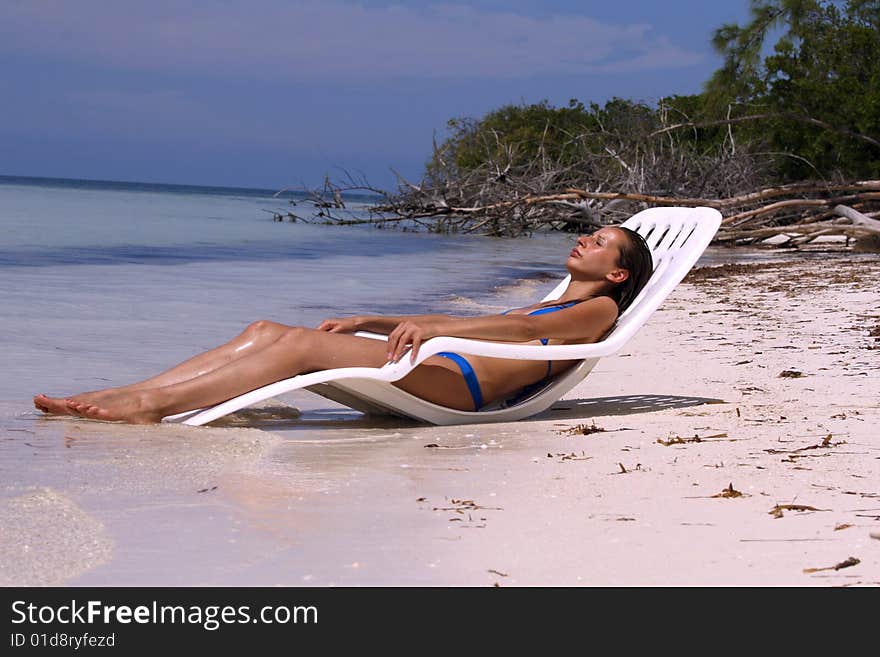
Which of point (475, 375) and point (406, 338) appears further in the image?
point (475, 375)

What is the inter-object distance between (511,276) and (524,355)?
1004 centimetres

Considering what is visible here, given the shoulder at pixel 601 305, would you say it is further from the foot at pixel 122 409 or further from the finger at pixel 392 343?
the foot at pixel 122 409

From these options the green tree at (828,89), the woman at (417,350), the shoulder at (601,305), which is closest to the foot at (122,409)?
the woman at (417,350)

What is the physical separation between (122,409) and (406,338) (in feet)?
3.57

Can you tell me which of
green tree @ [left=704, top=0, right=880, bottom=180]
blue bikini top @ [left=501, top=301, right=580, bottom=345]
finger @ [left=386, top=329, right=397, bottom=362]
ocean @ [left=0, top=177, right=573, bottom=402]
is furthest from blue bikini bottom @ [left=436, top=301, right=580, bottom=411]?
green tree @ [left=704, top=0, right=880, bottom=180]

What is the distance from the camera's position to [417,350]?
392cm

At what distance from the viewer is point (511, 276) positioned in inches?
555

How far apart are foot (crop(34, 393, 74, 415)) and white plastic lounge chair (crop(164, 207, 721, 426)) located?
0.40 metres

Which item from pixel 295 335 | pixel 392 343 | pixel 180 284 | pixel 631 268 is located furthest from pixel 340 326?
pixel 180 284

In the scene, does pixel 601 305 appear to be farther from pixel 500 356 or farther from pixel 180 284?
pixel 180 284

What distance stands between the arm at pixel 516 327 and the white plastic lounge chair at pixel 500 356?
0.05 m

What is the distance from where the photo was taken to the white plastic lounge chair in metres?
3.94

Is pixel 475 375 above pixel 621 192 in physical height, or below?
below
